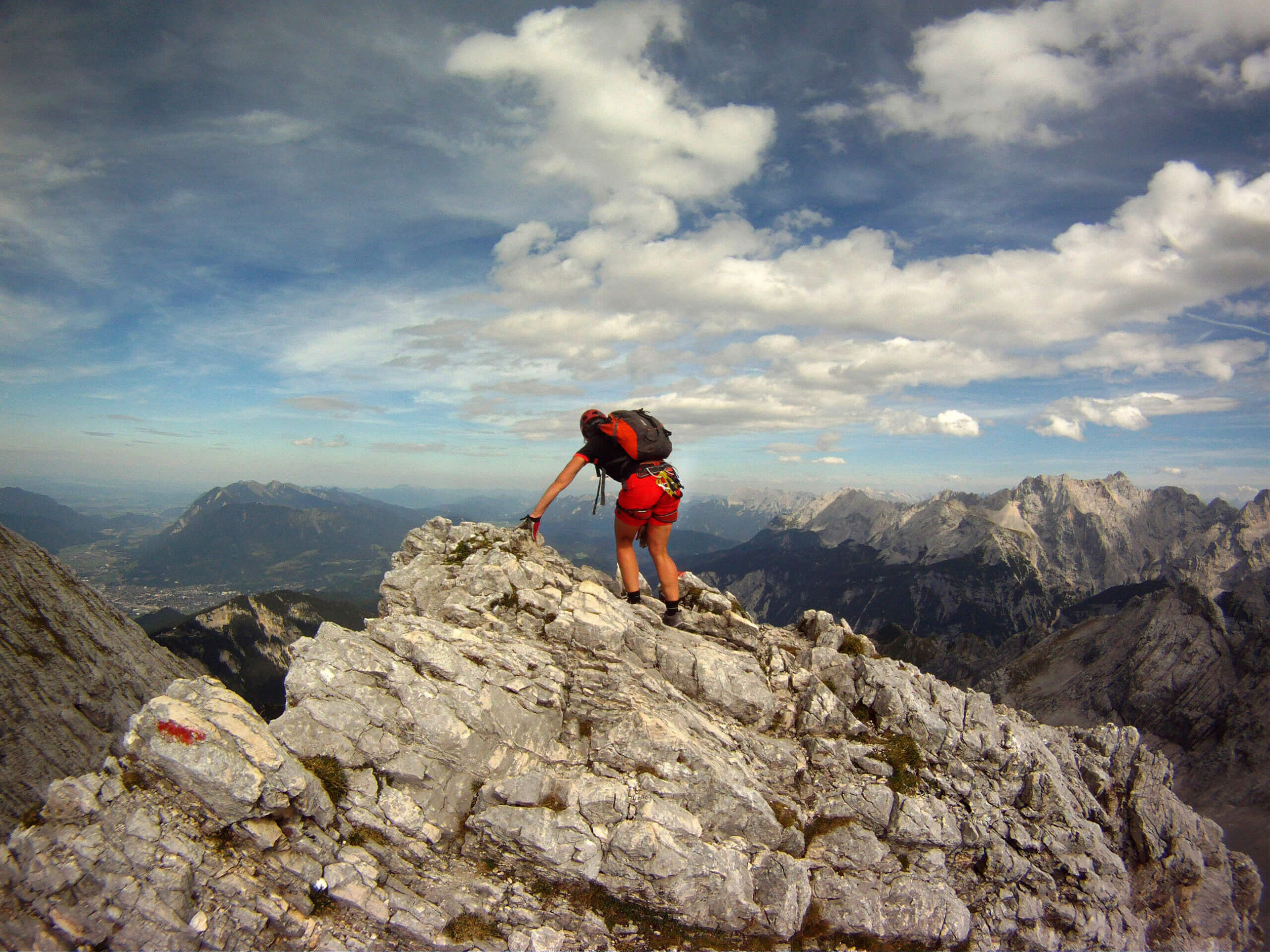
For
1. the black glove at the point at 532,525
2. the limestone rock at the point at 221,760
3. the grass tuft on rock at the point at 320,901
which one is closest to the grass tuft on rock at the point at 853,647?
the black glove at the point at 532,525

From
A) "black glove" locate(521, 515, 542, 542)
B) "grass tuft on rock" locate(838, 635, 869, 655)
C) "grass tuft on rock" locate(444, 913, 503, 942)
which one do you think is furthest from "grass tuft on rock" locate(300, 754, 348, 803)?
"grass tuft on rock" locate(838, 635, 869, 655)

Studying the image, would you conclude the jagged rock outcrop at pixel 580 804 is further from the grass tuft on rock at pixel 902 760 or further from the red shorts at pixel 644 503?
the red shorts at pixel 644 503

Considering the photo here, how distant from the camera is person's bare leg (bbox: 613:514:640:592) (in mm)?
15906

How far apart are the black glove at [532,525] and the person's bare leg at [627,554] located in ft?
8.28

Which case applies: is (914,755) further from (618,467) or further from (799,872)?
(618,467)

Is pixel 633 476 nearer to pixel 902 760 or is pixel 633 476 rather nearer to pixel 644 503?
pixel 644 503

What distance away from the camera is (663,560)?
54.6 ft

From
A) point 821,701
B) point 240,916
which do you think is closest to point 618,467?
point 821,701

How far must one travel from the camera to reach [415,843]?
1188 centimetres

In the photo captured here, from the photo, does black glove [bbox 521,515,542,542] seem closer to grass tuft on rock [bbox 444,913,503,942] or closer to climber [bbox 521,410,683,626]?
climber [bbox 521,410,683,626]

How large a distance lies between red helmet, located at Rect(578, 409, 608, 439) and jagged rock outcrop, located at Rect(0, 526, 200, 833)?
29427 mm

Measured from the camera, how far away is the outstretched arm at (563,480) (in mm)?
13523

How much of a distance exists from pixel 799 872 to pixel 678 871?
3.42m

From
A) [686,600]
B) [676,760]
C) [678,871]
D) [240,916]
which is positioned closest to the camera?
[240,916]
